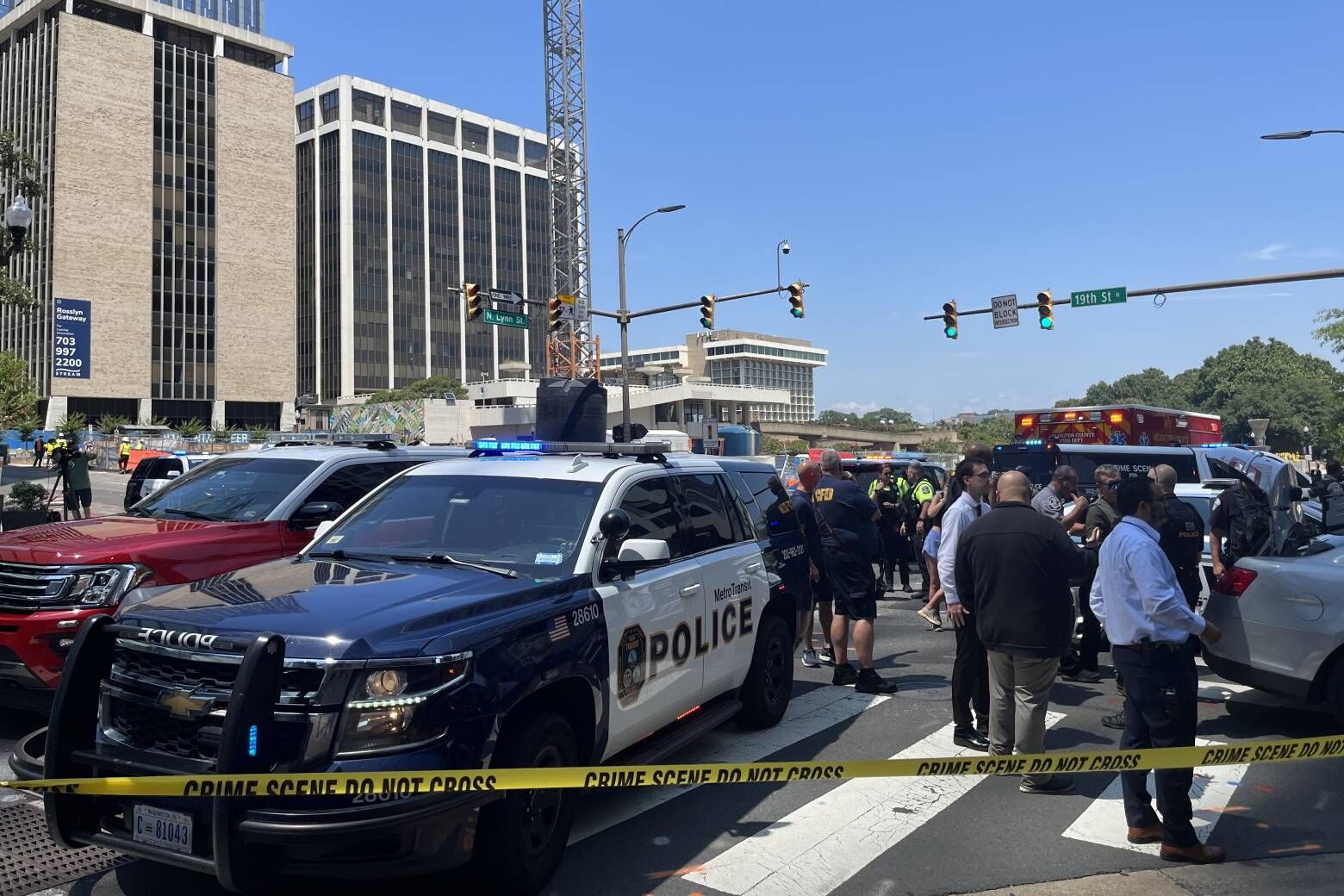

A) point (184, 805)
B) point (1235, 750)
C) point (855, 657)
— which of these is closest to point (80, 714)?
point (184, 805)

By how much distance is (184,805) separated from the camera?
355cm

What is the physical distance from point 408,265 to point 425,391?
2376 centimetres

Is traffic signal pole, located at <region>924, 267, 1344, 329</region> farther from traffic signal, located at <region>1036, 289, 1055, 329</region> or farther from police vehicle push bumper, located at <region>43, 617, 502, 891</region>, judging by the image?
police vehicle push bumper, located at <region>43, 617, 502, 891</region>

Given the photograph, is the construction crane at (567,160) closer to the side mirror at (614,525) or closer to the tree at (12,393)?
the tree at (12,393)

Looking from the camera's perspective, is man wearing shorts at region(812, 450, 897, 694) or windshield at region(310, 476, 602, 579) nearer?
windshield at region(310, 476, 602, 579)

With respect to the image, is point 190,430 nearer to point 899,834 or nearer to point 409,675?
point 899,834

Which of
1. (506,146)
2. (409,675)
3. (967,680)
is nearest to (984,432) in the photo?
(506,146)

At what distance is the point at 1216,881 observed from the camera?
4523mm

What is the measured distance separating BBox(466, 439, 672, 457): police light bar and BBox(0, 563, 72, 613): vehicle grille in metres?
2.74

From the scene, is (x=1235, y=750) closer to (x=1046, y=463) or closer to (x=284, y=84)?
(x=1046, y=463)

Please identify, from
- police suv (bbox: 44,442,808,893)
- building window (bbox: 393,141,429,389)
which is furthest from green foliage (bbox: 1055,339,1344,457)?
police suv (bbox: 44,442,808,893)

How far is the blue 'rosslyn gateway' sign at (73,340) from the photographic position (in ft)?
73.3

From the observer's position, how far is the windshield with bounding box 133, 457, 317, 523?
7715mm

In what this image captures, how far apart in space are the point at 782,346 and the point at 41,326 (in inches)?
5118
